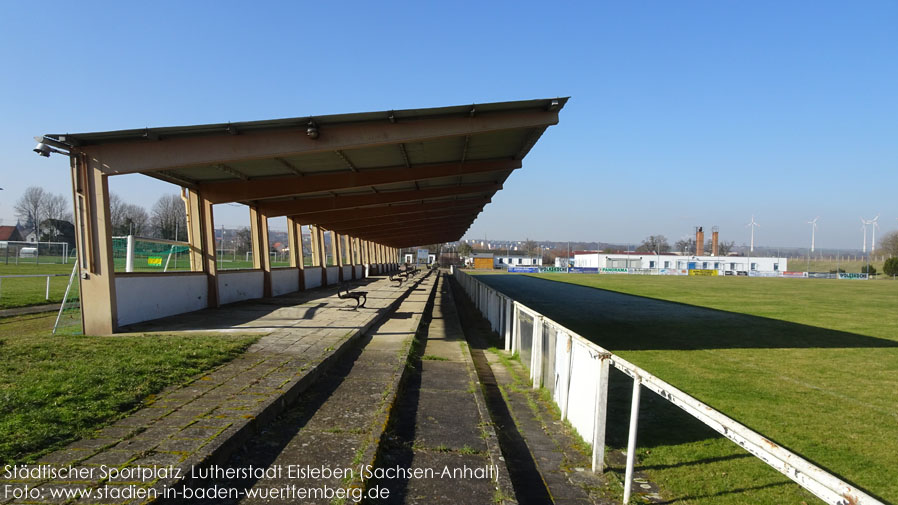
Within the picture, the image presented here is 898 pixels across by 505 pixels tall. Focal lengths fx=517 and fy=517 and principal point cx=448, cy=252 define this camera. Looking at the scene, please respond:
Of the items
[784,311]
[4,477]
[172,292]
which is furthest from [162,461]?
[784,311]

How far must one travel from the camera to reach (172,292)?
34.0 ft

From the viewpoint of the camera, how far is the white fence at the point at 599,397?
6.98ft

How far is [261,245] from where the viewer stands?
52.4 feet

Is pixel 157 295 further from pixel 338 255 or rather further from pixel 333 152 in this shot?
pixel 338 255

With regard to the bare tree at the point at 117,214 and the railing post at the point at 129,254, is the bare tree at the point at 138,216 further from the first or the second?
the railing post at the point at 129,254

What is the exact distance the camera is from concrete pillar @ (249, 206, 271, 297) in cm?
1557

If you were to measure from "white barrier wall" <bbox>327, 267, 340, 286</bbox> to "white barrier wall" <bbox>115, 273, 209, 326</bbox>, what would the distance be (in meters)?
13.5

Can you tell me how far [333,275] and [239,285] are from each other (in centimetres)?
1246

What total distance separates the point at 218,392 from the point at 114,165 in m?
5.63

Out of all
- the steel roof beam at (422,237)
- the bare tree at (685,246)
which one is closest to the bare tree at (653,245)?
the bare tree at (685,246)

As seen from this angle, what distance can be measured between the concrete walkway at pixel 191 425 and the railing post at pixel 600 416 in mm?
2618

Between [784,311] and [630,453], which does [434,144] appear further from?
[784,311]

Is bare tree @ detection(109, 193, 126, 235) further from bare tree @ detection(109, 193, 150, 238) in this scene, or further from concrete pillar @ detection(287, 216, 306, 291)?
concrete pillar @ detection(287, 216, 306, 291)
